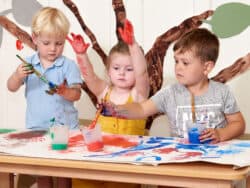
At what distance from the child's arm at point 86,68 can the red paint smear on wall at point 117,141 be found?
0.47 m

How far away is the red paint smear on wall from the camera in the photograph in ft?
5.00

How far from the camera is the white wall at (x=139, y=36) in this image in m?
2.06

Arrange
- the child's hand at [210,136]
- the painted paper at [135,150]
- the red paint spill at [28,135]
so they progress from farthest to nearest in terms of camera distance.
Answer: the red paint spill at [28,135] → the child's hand at [210,136] → the painted paper at [135,150]

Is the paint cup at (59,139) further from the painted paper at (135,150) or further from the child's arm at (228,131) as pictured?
the child's arm at (228,131)

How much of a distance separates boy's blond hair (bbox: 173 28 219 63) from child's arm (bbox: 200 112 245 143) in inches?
8.9

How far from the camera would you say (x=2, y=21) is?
2.42m

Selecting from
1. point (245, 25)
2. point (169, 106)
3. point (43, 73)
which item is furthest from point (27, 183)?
point (245, 25)

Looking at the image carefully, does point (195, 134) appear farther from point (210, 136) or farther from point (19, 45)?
point (19, 45)

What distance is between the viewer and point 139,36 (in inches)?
86.3

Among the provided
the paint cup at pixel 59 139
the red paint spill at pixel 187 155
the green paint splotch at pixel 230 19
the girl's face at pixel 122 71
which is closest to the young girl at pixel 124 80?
the girl's face at pixel 122 71

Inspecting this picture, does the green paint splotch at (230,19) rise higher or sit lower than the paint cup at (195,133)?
higher

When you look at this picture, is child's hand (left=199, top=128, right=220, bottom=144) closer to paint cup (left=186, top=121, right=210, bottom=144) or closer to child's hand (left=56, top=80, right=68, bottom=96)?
paint cup (left=186, top=121, right=210, bottom=144)

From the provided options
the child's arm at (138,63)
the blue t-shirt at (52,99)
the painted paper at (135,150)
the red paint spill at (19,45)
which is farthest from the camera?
the red paint spill at (19,45)

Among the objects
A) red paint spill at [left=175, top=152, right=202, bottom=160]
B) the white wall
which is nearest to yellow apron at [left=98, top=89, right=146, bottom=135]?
the white wall
